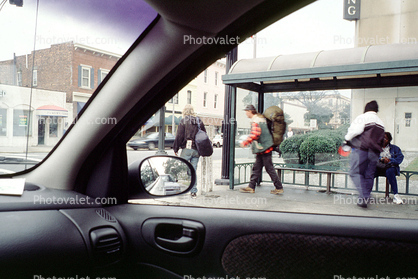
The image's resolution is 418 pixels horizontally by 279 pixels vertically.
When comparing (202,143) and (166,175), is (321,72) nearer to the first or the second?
(202,143)

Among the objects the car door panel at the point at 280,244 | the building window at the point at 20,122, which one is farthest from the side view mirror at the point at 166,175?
the building window at the point at 20,122

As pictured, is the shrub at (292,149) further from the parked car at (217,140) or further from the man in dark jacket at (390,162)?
the man in dark jacket at (390,162)

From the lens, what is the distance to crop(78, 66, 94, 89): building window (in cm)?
151

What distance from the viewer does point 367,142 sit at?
A: 5.42 meters

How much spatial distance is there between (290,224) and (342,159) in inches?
249

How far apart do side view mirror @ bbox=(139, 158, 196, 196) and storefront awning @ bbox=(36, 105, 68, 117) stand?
47 centimetres

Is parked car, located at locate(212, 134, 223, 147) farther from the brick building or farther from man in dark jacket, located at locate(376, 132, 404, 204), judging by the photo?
the brick building

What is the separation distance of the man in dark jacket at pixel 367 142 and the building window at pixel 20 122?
192 inches

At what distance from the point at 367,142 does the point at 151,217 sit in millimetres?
4768

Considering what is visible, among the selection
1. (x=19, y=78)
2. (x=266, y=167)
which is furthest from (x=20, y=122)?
(x=266, y=167)

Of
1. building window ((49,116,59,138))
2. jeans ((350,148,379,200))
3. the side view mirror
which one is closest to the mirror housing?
the side view mirror

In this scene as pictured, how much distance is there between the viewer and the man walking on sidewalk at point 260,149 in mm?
6805

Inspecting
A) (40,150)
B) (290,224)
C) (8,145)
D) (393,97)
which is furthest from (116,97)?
(393,97)

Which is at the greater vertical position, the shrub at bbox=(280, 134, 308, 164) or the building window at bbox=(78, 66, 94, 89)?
the building window at bbox=(78, 66, 94, 89)
